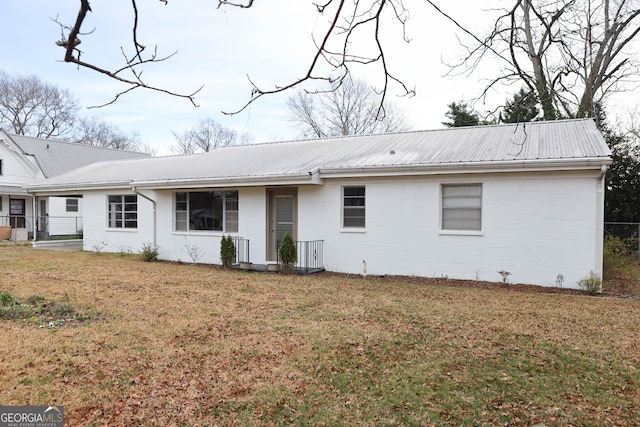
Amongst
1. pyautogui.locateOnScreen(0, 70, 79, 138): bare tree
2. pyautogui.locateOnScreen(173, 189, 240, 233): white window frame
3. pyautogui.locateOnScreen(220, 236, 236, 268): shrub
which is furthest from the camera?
pyautogui.locateOnScreen(0, 70, 79, 138): bare tree

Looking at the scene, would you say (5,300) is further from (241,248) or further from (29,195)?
(29,195)

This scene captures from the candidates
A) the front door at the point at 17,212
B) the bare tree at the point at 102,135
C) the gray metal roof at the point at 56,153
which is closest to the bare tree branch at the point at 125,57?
the gray metal roof at the point at 56,153

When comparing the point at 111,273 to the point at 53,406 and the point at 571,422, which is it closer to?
the point at 53,406

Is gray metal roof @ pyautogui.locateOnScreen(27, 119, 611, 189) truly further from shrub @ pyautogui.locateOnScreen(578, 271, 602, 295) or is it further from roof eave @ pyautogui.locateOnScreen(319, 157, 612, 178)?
shrub @ pyautogui.locateOnScreen(578, 271, 602, 295)

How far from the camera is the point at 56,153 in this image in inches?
1016

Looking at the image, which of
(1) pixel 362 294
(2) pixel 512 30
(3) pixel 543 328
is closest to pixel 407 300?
(1) pixel 362 294

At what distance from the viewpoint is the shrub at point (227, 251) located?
468 inches

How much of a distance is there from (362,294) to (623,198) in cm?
1330

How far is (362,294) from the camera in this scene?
827 cm

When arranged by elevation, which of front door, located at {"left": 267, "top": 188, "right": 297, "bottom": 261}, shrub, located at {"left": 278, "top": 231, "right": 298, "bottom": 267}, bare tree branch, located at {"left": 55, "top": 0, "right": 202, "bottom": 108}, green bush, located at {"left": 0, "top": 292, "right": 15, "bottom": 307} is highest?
bare tree branch, located at {"left": 55, "top": 0, "right": 202, "bottom": 108}

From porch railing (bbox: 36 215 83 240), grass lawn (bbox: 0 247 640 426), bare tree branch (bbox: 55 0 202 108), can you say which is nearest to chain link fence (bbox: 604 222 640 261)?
grass lawn (bbox: 0 247 640 426)

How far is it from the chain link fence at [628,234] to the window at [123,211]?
1642 cm

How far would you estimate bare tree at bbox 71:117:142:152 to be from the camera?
37.6m

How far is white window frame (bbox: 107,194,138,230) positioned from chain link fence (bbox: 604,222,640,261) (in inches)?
648
